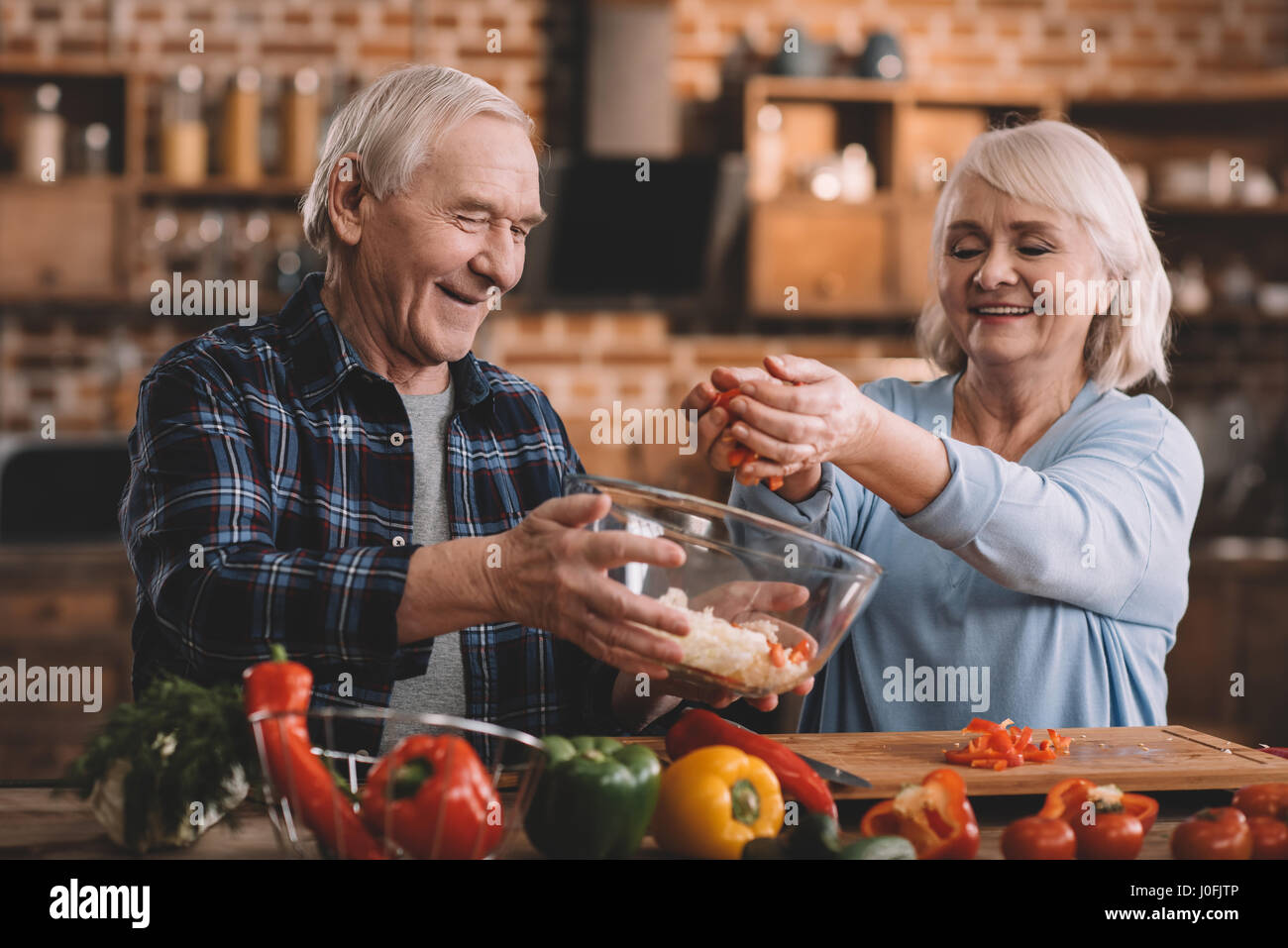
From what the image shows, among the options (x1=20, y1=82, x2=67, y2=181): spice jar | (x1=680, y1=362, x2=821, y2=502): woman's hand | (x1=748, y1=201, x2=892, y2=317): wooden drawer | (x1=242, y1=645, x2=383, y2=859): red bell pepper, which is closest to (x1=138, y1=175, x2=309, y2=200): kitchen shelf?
(x1=20, y1=82, x2=67, y2=181): spice jar

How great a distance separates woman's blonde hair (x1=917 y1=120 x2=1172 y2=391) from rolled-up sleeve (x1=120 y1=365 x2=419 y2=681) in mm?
915

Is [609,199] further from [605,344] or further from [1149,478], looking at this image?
[1149,478]

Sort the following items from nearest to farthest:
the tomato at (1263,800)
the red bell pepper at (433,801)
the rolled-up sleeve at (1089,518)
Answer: the red bell pepper at (433,801) → the tomato at (1263,800) → the rolled-up sleeve at (1089,518)

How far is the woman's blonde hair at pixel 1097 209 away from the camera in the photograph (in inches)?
62.8

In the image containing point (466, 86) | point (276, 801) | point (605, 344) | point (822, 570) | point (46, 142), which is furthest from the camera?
point (605, 344)

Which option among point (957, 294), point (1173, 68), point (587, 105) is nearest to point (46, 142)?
point (587, 105)

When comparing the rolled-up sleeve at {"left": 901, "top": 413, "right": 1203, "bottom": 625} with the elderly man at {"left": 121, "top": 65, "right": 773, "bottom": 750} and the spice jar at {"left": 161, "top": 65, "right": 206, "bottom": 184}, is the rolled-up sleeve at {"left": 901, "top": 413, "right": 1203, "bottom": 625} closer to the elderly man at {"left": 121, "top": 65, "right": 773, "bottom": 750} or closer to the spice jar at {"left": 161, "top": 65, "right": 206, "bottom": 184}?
the elderly man at {"left": 121, "top": 65, "right": 773, "bottom": 750}

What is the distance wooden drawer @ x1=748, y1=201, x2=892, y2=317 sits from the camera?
4109mm

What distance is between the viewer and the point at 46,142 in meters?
3.81

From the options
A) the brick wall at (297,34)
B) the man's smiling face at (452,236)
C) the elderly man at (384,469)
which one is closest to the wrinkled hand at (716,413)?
the elderly man at (384,469)

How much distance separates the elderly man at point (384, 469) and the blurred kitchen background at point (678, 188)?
2357mm

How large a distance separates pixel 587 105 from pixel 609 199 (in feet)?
1.05

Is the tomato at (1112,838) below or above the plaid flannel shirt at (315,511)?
below

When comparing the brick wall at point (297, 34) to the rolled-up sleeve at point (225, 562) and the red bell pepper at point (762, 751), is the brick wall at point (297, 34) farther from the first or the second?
the red bell pepper at point (762, 751)
